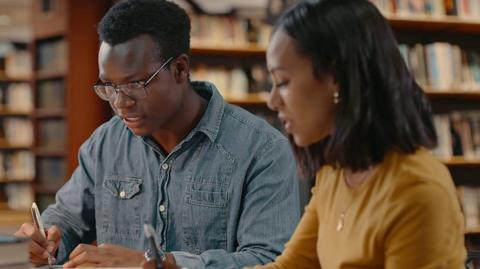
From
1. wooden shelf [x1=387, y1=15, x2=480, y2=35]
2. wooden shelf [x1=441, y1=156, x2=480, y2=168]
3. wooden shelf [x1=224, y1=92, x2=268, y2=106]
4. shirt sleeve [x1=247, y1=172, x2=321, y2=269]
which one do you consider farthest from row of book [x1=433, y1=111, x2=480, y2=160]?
shirt sleeve [x1=247, y1=172, x2=321, y2=269]

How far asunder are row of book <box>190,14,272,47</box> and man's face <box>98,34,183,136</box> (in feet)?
7.34

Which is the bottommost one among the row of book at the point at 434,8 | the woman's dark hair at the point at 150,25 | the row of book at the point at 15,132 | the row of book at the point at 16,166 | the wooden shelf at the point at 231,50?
the row of book at the point at 16,166

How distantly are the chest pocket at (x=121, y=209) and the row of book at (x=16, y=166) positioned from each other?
553 cm

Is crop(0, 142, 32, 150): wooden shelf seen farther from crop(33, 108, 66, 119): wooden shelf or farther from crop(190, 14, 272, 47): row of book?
crop(190, 14, 272, 47): row of book

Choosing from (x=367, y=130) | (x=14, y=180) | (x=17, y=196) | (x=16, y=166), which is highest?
(x=367, y=130)

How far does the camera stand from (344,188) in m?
1.04

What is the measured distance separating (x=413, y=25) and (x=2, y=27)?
5.33m

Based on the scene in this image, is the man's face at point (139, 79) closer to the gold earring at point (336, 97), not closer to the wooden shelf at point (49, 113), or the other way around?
the gold earring at point (336, 97)

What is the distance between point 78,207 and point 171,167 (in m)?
0.30

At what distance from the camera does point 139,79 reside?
146 centimetres

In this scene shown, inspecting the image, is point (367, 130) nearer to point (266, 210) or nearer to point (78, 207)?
point (266, 210)

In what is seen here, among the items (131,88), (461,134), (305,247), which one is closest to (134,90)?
(131,88)

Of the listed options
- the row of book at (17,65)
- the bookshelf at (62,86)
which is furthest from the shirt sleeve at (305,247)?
the row of book at (17,65)

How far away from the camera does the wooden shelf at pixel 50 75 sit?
480 cm
